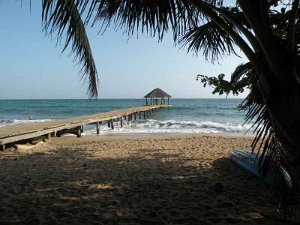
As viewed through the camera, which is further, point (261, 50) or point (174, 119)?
point (174, 119)

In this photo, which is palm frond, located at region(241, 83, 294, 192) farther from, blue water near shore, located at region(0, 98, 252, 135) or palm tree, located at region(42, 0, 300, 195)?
blue water near shore, located at region(0, 98, 252, 135)

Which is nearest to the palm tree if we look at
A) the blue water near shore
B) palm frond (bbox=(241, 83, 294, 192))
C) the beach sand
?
palm frond (bbox=(241, 83, 294, 192))

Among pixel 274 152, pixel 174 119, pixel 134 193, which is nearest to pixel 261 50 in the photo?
pixel 274 152

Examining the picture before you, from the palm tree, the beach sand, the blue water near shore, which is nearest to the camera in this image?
the palm tree

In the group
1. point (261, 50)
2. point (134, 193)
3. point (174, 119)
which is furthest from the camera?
point (174, 119)

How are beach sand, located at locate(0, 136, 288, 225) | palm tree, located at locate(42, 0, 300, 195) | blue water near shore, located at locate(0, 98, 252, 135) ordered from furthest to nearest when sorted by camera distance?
blue water near shore, located at locate(0, 98, 252, 135), beach sand, located at locate(0, 136, 288, 225), palm tree, located at locate(42, 0, 300, 195)

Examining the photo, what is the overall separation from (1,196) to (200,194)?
2.62m

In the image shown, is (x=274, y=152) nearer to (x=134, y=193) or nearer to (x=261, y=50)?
(x=261, y=50)

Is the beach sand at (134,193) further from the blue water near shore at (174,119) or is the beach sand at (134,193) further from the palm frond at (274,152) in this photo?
the blue water near shore at (174,119)

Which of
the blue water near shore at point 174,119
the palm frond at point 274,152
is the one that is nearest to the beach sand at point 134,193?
the palm frond at point 274,152

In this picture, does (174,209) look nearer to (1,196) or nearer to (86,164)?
(1,196)

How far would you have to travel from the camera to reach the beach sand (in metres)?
3.53

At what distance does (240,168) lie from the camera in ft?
20.3

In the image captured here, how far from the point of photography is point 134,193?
14.9ft
